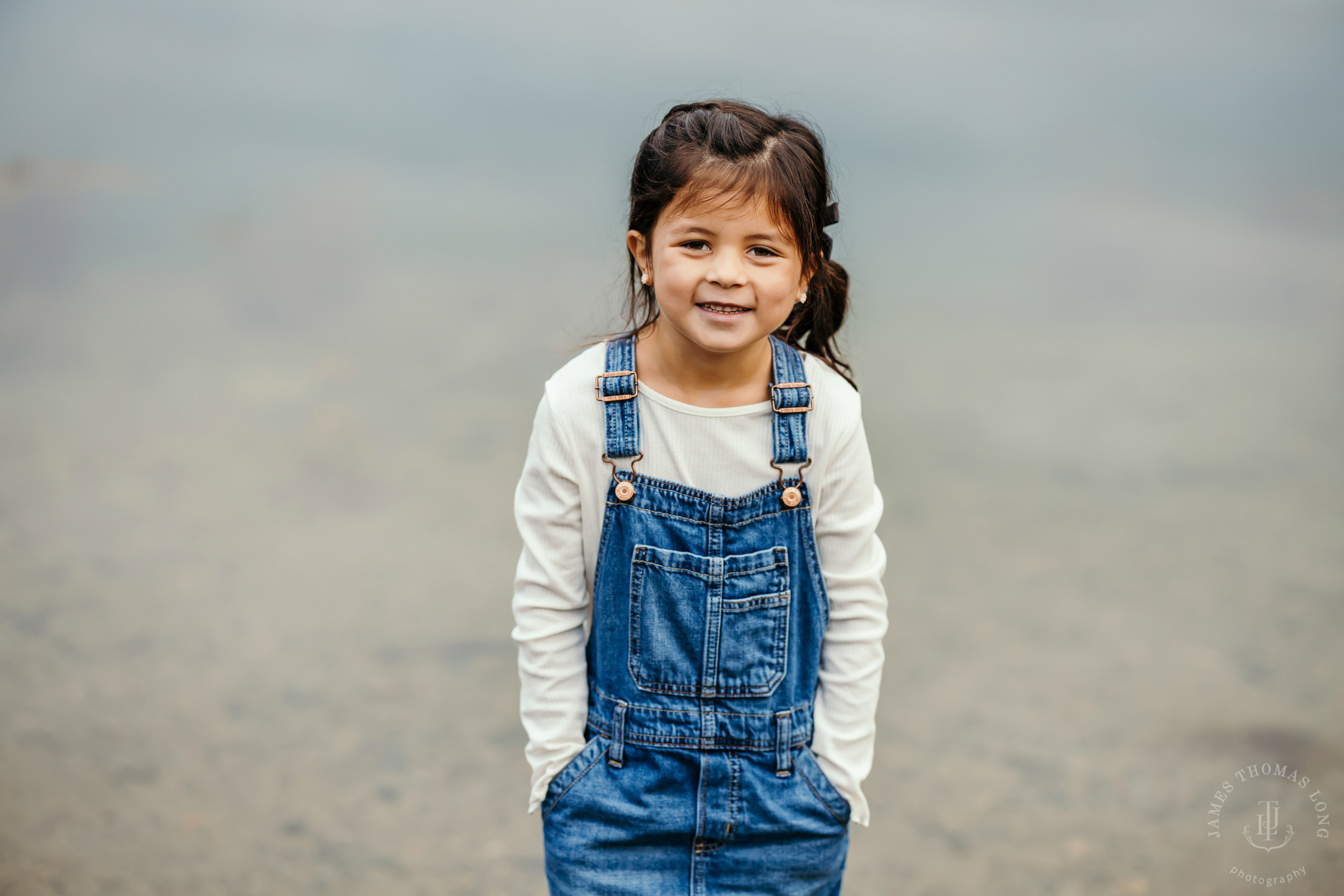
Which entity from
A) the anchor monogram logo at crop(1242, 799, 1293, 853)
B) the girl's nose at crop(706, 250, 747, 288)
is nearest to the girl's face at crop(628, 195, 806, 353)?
the girl's nose at crop(706, 250, 747, 288)

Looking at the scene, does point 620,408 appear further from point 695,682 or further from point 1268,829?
point 1268,829

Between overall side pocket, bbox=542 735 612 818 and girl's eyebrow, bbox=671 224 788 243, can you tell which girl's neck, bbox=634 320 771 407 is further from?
overall side pocket, bbox=542 735 612 818

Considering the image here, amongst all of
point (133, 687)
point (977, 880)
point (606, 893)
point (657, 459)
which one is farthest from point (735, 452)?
point (133, 687)

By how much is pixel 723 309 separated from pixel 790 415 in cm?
14

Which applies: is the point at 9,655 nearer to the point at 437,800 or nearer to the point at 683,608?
the point at 437,800

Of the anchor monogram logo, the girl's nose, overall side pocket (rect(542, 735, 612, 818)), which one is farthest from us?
the anchor monogram logo

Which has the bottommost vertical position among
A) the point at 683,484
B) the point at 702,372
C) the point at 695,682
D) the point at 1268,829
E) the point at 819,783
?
the point at 1268,829

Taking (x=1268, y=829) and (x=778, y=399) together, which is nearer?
(x=778, y=399)

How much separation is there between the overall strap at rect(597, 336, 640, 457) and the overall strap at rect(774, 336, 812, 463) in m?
0.14

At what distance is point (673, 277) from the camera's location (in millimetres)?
1075

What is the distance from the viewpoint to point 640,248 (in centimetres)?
116

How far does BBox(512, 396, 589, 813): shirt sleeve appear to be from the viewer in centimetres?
115

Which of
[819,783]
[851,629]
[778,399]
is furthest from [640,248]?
[819,783]

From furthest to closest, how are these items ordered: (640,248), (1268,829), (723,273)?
(1268,829), (640,248), (723,273)
